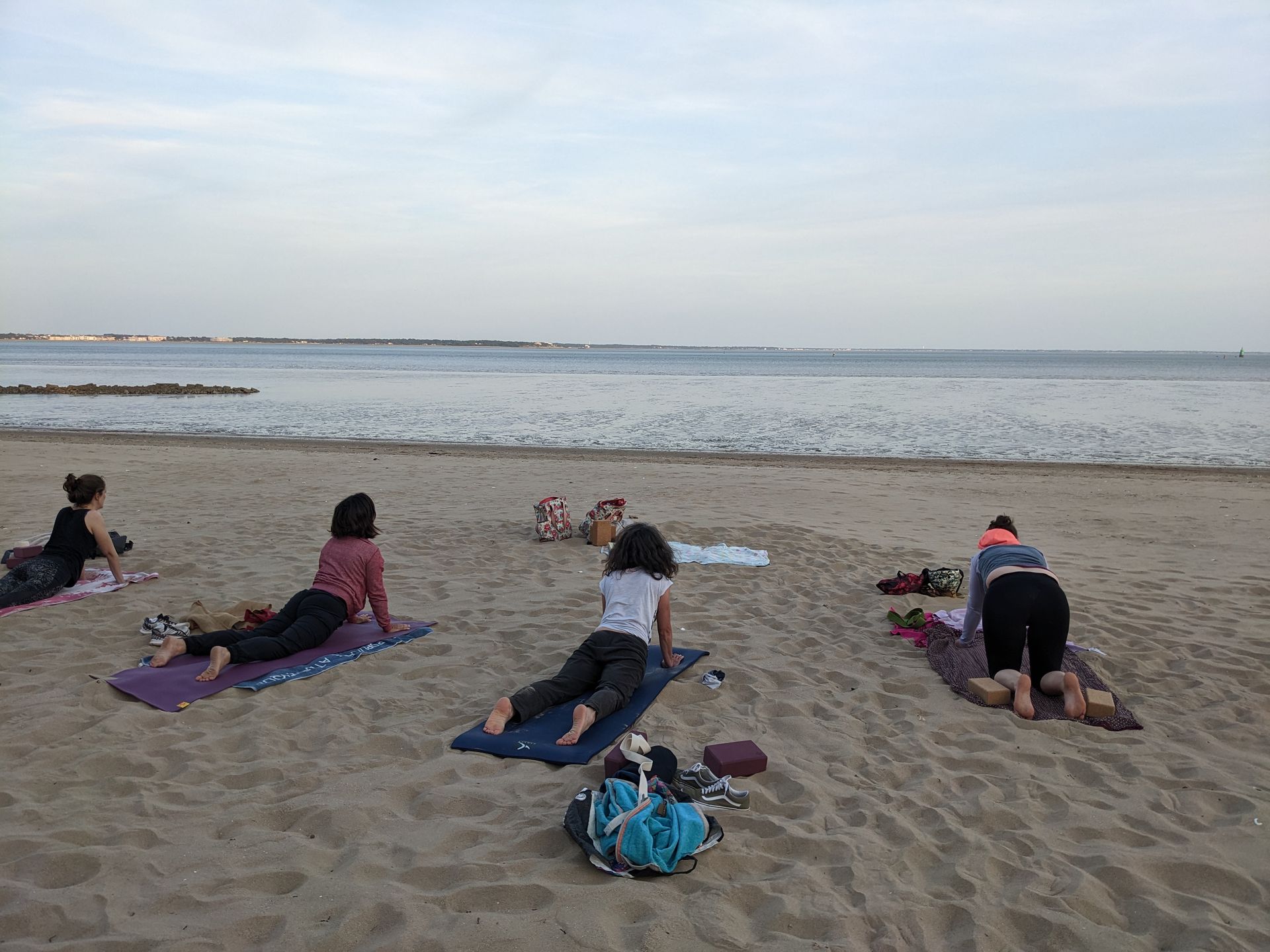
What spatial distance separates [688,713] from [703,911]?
1.85m

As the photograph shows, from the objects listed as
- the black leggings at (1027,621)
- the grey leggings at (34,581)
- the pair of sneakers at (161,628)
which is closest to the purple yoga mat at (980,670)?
the black leggings at (1027,621)

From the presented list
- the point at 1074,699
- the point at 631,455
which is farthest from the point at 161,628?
the point at 631,455

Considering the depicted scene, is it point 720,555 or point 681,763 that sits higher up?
point 720,555

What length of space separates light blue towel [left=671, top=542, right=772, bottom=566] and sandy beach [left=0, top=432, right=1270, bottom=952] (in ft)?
0.70

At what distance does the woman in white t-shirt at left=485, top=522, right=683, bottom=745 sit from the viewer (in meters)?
4.48

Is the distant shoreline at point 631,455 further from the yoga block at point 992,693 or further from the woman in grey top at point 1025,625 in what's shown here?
the yoga block at point 992,693

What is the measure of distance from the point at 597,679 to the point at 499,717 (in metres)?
0.73

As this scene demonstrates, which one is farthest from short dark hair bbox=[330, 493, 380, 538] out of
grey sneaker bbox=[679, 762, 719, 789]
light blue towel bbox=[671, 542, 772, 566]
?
light blue towel bbox=[671, 542, 772, 566]

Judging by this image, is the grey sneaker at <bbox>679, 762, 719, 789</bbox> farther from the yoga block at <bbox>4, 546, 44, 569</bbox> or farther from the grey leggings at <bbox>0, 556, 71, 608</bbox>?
the yoga block at <bbox>4, 546, 44, 569</bbox>

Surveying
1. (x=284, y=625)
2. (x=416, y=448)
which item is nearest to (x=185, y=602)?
A: (x=284, y=625)

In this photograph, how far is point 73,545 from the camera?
22.0 ft

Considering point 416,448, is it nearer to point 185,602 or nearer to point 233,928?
point 185,602

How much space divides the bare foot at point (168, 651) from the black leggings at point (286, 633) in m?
0.04

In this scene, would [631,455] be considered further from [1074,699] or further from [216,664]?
[1074,699]
